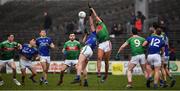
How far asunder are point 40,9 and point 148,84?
3762 cm

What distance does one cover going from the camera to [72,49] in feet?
82.7

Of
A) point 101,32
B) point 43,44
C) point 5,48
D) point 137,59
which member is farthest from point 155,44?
point 5,48

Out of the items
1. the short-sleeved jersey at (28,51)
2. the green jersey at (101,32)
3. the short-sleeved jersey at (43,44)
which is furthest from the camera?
the short-sleeved jersey at (28,51)

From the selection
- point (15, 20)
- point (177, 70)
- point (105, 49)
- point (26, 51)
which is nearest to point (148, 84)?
point (105, 49)

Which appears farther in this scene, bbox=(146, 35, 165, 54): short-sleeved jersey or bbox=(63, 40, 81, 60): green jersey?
bbox=(63, 40, 81, 60): green jersey

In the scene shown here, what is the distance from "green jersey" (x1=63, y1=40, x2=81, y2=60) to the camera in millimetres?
25156

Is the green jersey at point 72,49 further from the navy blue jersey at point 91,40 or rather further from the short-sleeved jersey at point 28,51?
the short-sleeved jersey at point 28,51

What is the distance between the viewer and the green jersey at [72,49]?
25.2 m

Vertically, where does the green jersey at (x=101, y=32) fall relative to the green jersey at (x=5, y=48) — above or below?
above

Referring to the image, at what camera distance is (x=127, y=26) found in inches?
1763

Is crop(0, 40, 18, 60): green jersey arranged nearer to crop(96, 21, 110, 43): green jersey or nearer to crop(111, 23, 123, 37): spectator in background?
crop(96, 21, 110, 43): green jersey

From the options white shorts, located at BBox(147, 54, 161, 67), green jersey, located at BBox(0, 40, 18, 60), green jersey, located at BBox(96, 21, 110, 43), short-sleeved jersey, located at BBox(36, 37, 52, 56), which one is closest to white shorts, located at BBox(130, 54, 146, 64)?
white shorts, located at BBox(147, 54, 161, 67)

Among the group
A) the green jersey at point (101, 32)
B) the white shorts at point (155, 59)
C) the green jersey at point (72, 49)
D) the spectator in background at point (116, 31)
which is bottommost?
the white shorts at point (155, 59)

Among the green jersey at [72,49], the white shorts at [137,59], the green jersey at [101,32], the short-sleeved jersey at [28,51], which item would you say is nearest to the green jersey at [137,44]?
the white shorts at [137,59]
